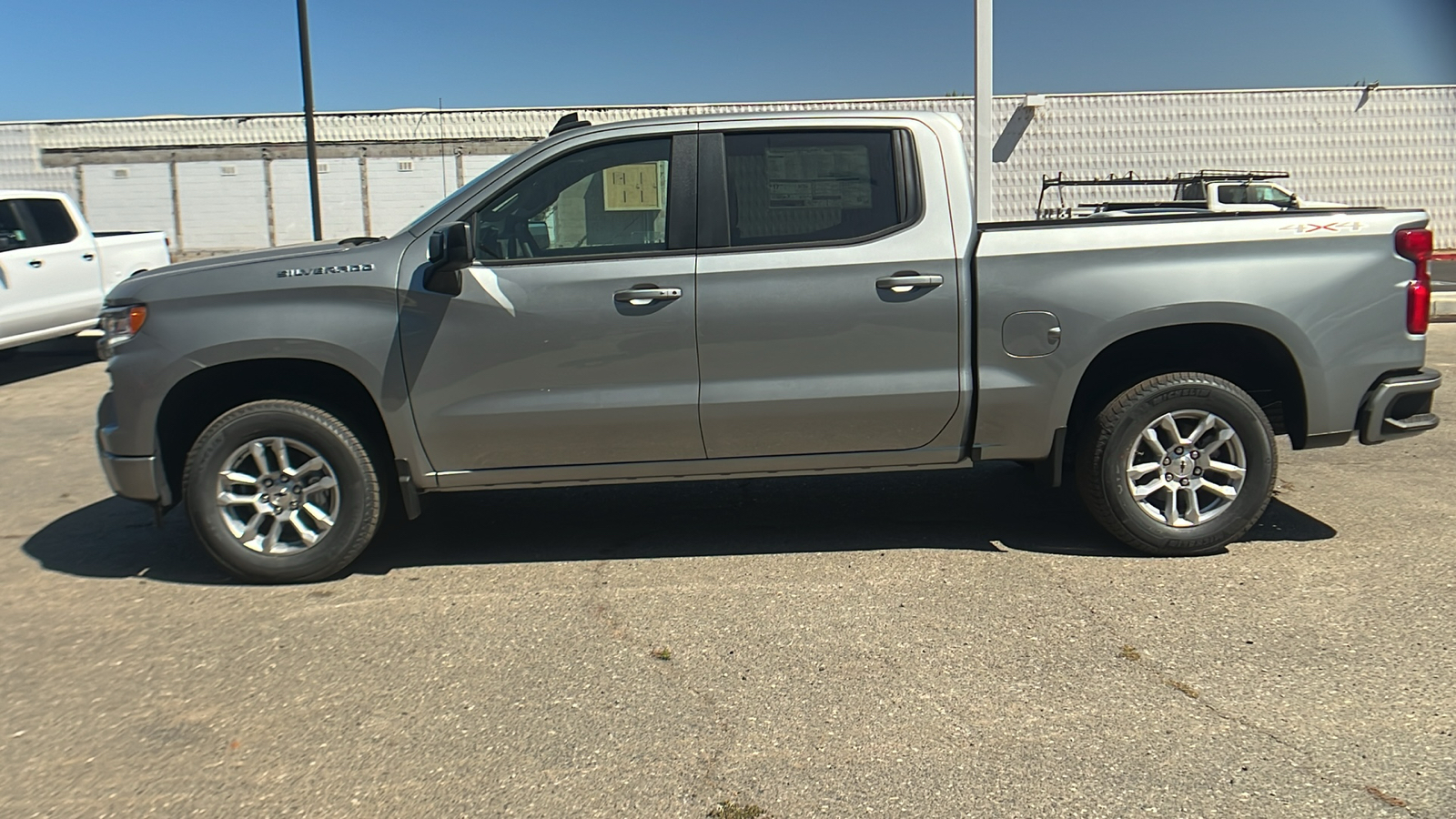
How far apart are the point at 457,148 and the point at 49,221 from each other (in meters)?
18.1

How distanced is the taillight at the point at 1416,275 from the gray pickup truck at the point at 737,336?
0.7 inches

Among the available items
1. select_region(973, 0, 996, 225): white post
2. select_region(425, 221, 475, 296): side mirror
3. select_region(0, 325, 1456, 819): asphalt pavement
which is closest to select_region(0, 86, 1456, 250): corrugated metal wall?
select_region(973, 0, 996, 225): white post

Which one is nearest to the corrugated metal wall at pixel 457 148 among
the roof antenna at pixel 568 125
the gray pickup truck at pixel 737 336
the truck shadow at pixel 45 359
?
the truck shadow at pixel 45 359

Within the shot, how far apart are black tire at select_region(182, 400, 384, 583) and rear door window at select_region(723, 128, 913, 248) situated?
1885 millimetres

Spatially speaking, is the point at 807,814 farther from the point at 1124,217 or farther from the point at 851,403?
the point at 1124,217

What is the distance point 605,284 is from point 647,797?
89.0 inches

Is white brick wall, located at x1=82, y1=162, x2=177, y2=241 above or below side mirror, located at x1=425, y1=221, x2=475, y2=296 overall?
above

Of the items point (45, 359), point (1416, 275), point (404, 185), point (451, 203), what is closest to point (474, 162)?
point (404, 185)

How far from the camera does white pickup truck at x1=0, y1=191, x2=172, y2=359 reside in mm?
10617

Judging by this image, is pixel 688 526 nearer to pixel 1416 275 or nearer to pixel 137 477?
pixel 137 477

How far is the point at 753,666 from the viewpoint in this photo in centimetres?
384

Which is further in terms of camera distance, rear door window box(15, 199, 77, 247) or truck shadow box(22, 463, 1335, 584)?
rear door window box(15, 199, 77, 247)

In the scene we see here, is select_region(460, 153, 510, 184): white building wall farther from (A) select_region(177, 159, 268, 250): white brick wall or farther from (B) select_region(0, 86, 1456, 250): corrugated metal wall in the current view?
(A) select_region(177, 159, 268, 250): white brick wall

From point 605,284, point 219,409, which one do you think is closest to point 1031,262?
point 605,284
